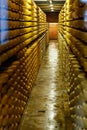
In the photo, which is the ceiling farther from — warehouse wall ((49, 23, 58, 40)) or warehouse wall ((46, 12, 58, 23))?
warehouse wall ((49, 23, 58, 40))

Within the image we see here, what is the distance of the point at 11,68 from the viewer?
5.05 metres

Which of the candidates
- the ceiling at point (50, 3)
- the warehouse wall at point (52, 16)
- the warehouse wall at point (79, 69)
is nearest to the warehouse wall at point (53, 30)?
the warehouse wall at point (52, 16)

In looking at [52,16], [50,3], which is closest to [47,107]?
[50,3]

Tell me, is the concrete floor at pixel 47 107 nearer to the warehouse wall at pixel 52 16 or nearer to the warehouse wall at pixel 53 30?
the warehouse wall at pixel 52 16

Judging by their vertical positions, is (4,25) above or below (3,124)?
above

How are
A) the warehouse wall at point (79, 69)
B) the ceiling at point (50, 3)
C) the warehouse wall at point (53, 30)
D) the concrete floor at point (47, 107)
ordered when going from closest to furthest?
the warehouse wall at point (79, 69) → the concrete floor at point (47, 107) → the ceiling at point (50, 3) → the warehouse wall at point (53, 30)

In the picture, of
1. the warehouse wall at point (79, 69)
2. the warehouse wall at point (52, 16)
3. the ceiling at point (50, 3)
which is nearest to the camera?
the warehouse wall at point (79, 69)

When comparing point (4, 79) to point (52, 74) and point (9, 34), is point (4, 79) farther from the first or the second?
point (52, 74)

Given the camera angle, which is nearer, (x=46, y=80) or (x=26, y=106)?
(x=26, y=106)

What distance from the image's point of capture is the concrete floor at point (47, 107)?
6.17 m

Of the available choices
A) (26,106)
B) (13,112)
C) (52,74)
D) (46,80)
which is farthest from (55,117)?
(52,74)

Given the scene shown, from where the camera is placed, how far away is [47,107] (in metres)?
7.41

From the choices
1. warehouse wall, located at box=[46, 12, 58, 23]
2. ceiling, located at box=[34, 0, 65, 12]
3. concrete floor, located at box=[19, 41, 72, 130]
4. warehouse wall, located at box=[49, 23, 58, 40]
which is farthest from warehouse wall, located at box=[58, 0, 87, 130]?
warehouse wall, located at box=[49, 23, 58, 40]

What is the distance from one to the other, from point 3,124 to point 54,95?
4.45 metres
